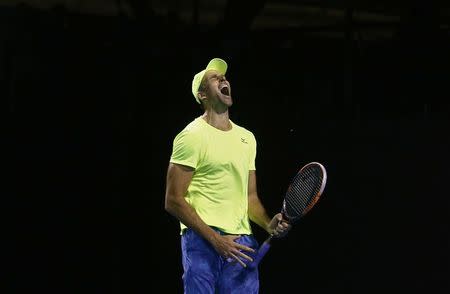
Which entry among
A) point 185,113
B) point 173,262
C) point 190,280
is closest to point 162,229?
point 173,262

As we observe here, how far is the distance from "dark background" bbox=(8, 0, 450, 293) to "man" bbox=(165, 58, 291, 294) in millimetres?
1303

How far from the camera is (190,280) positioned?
3.10 meters

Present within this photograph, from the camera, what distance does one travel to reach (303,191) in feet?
10.4

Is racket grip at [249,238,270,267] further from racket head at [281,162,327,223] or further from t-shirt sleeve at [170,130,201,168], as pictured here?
t-shirt sleeve at [170,130,201,168]

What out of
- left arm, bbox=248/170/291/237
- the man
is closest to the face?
the man

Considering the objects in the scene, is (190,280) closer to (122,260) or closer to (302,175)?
Result: (302,175)

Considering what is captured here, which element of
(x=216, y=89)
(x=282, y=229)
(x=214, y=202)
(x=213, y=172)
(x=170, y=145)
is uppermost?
(x=216, y=89)

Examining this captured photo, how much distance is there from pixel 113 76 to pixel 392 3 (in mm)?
2687

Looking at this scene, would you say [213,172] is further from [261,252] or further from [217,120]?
[261,252]

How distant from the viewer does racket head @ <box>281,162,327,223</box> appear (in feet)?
10.0

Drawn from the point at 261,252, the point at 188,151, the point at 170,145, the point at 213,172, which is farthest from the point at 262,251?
the point at 170,145

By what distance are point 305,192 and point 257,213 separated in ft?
0.84

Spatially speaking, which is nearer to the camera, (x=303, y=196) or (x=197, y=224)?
(x=197, y=224)

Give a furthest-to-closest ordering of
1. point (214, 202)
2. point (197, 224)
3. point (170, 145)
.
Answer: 1. point (170, 145)
2. point (214, 202)
3. point (197, 224)
